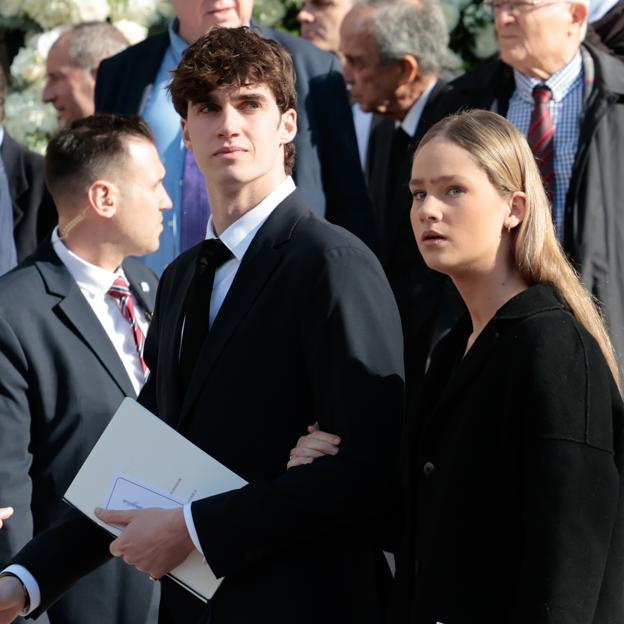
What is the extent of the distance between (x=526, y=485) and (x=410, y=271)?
9.82ft

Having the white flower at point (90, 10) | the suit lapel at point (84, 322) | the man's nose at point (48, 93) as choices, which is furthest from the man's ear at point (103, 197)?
the white flower at point (90, 10)

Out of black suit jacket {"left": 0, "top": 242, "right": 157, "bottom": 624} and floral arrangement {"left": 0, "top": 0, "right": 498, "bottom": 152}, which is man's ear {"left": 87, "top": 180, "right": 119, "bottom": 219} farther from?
floral arrangement {"left": 0, "top": 0, "right": 498, "bottom": 152}

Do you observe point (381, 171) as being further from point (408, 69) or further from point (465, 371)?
point (465, 371)

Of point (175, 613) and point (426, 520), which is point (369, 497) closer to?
point (426, 520)

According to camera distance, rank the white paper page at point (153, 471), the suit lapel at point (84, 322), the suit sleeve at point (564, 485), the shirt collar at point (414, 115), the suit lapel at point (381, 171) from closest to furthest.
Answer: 1. the suit sleeve at point (564, 485)
2. the white paper page at point (153, 471)
3. the suit lapel at point (84, 322)
4. the shirt collar at point (414, 115)
5. the suit lapel at point (381, 171)

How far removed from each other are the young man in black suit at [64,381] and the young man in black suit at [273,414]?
0.91m

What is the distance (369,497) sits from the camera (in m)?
3.08

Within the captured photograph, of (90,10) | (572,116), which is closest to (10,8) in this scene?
(90,10)

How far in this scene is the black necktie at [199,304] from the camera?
11.0 feet

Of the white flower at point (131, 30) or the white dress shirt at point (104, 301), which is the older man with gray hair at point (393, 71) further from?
the white dress shirt at point (104, 301)

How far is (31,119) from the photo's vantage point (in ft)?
24.0

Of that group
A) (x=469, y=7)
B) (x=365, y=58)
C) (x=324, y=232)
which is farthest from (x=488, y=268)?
(x=469, y=7)

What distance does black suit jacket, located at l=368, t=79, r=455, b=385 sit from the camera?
5514 millimetres

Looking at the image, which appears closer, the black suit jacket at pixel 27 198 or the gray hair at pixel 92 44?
the black suit jacket at pixel 27 198
